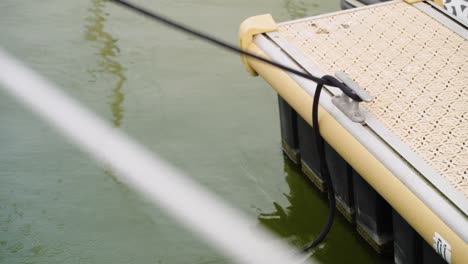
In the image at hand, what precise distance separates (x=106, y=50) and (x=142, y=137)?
36.9 inches

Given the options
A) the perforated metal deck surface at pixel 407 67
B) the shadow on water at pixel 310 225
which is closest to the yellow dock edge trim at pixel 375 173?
the perforated metal deck surface at pixel 407 67

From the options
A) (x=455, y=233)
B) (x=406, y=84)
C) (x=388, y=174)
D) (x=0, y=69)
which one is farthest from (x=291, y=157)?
(x=0, y=69)

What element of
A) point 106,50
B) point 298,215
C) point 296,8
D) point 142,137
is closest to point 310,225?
point 298,215

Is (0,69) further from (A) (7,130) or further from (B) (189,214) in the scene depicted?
(B) (189,214)

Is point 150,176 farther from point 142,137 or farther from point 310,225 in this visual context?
point 310,225

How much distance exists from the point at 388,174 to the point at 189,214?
3.65 ft

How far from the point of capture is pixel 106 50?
439 centimetres

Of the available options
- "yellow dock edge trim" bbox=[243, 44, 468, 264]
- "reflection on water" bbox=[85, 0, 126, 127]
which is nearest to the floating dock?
"yellow dock edge trim" bbox=[243, 44, 468, 264]

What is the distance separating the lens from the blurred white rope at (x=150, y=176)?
3.04 m

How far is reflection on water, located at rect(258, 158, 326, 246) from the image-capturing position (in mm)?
3104

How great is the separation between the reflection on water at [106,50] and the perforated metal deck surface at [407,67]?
1146 mm

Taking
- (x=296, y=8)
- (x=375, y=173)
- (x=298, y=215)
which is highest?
(x=375, y=173)

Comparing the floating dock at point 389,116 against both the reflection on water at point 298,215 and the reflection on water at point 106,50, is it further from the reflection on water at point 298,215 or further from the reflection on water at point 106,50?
the reflection on water at point 106,50

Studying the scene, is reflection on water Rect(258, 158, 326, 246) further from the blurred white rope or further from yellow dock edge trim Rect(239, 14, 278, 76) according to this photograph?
yellow dock edge trim Rect(239, 14, 278, 76)
